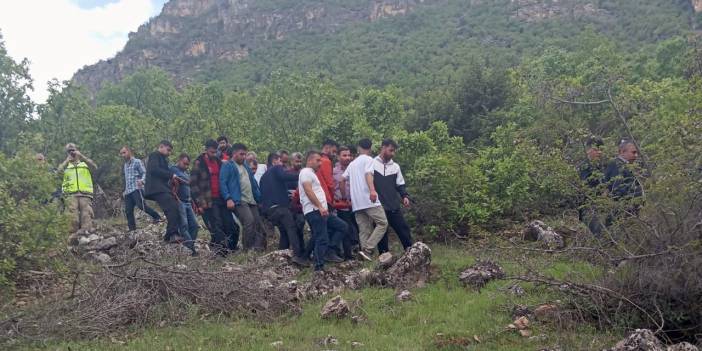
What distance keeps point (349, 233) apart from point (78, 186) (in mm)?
4701

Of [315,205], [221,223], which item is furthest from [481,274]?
[221,223]

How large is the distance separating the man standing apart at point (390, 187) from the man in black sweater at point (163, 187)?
2.86 m

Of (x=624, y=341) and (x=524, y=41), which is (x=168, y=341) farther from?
(x=524, y=41)

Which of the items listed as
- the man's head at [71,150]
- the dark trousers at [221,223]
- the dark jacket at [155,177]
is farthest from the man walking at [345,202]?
the man's head at [71,150]

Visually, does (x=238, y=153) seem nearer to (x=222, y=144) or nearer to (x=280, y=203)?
(x=222, y=144)

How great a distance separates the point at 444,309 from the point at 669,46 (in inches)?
821

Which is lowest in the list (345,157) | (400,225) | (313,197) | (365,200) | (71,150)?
(400,225)

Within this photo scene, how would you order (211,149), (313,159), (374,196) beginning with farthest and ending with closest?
(211,149) < (374,196) < (313,159)

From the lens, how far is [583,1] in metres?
53.4

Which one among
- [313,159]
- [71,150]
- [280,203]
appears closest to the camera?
[313,159]

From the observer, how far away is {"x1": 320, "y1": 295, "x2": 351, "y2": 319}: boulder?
564 centimetres

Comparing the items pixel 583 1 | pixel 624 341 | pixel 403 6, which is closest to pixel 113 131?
pixel 624 341

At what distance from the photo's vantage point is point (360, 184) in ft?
25.5

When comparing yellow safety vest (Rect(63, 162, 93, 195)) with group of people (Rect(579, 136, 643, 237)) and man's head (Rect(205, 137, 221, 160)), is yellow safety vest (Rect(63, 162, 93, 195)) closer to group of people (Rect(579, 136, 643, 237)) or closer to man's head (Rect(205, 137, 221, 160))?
man's head (Rect(205, 137, 221, 160))
